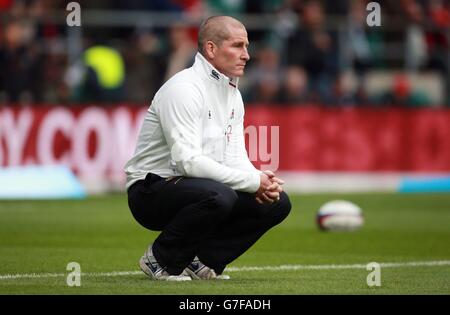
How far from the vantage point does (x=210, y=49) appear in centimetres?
1000

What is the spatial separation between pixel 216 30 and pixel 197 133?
85cm

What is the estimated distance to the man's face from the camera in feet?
32.7

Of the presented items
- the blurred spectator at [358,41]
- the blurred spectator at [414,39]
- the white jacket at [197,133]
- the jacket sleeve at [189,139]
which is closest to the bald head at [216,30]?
the white jacket at [197,133]

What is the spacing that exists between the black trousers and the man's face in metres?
0.95

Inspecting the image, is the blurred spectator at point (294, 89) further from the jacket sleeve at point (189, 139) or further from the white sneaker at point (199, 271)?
the jacket sleeve at point (189, 139)

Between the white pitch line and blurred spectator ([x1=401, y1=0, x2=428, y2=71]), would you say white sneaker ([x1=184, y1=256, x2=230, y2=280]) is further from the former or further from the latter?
blurred spectator ([x1=401, y1=0, x2=428, y2=71])

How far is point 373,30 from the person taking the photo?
25578 mm

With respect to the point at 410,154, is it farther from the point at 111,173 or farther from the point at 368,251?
the point at 368,251

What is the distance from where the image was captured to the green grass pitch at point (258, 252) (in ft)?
31.9

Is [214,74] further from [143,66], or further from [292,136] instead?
[143,66]

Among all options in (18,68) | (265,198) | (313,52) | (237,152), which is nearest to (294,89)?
(313,52)

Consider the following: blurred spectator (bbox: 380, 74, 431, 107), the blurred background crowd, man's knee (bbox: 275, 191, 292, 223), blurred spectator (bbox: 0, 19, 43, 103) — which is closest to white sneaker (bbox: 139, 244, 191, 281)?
man's knee (bbox: 275, 191, 292, 223)

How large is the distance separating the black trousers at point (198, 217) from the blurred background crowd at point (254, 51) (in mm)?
12339

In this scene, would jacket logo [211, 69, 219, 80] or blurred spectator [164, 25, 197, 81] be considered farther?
blurred spectator [164, 25, 197, 81]
